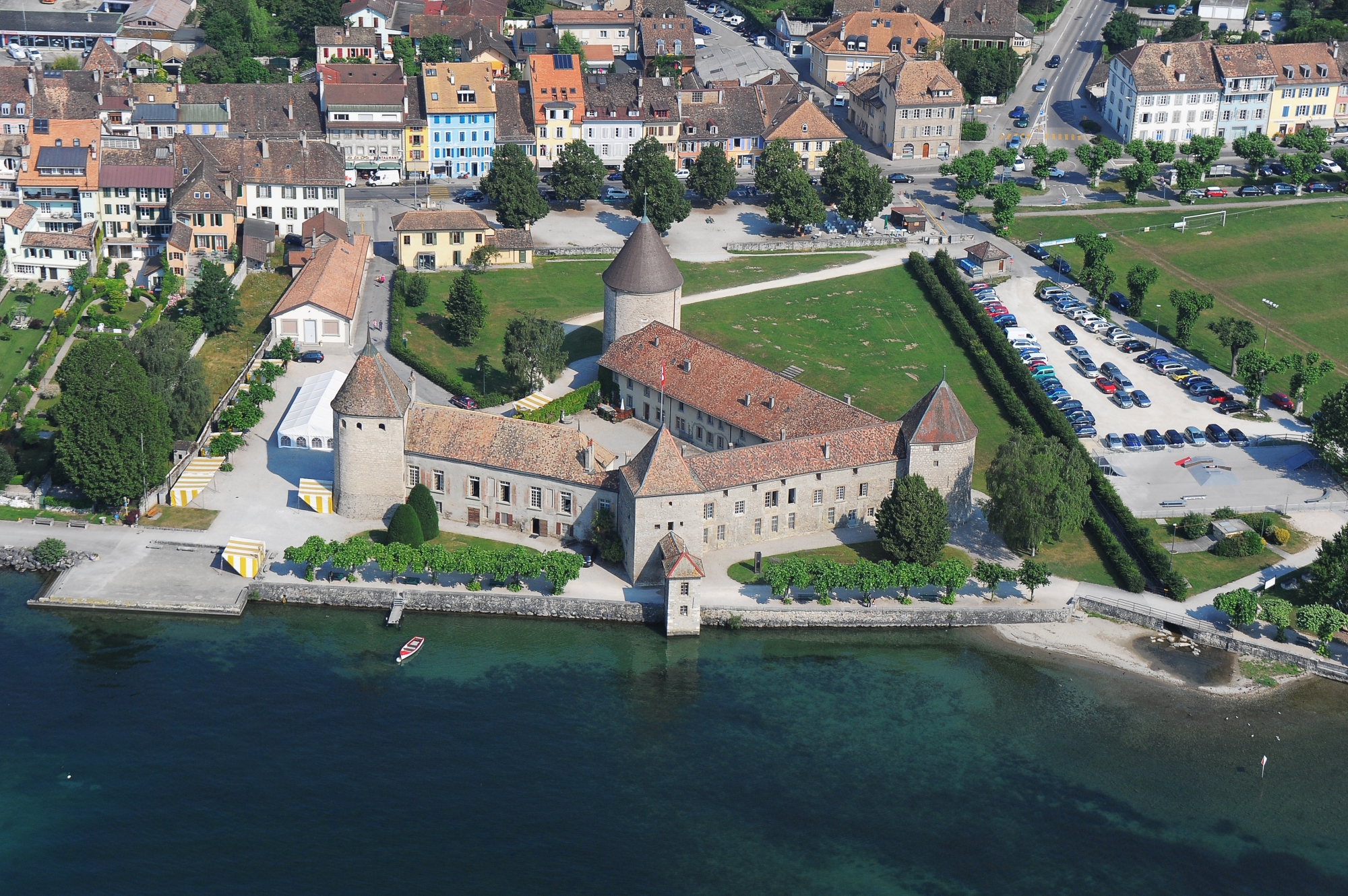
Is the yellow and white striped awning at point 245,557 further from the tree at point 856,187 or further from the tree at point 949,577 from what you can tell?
the tree at point 856,187

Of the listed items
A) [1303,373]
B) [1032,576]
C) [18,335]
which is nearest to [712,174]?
[1303,373]

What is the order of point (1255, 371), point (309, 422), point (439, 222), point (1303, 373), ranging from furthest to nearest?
point (439, 222), point (1255, 371), point (1303, 373), point (309, 422)

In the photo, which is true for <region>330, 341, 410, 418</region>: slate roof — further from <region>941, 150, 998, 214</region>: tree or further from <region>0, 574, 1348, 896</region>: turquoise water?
<region>941, 150, 998, 214</region>: tree

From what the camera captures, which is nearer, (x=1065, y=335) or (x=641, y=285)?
(x=641, y=285)

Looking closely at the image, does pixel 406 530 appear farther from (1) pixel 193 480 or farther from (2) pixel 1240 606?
(2) pixel 1240 606

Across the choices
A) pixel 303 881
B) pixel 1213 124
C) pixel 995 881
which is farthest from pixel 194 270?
pixel 1213 124

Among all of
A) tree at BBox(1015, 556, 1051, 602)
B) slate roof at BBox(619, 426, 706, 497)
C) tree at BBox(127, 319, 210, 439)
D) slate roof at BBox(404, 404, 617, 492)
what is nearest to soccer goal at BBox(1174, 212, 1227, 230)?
tree at BBox(1015, 556, 1051, 602)
